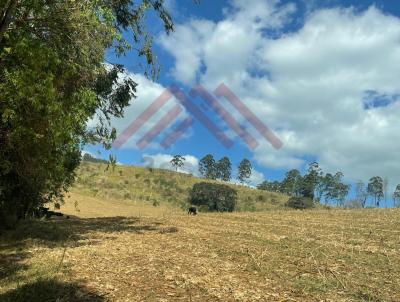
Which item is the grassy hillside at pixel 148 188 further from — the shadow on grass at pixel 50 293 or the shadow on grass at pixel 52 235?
the shadow on grass at pixel 50 293

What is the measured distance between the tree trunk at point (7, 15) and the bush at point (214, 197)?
49105mm

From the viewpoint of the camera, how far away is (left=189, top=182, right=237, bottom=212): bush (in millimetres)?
59062

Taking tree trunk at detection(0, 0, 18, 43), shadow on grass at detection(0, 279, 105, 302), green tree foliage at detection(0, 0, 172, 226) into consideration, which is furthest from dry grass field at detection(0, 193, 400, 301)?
tree trunk at detection(0, 0, 18, 43)

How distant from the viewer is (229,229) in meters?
20.2

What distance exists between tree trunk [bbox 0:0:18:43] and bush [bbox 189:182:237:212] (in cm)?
4911

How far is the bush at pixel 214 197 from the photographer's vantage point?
59.1 meters

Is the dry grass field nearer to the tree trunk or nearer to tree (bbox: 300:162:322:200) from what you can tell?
the tree trunk

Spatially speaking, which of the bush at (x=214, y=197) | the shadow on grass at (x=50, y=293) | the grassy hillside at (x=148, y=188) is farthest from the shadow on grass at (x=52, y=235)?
the grassy hillside at (x=148, y=188)

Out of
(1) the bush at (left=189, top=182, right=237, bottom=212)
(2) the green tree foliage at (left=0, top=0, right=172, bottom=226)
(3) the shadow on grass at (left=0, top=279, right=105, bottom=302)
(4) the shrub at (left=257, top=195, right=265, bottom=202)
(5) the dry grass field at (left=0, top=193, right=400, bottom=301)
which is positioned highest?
(4) the shrub at (left=257, top=195, right=265, bottom=202)

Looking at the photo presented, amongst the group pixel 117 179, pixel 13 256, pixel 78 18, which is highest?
pixel 117 179

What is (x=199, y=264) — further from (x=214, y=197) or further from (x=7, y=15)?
(x=214, y=197)

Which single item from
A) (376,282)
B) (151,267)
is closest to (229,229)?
(151,267)

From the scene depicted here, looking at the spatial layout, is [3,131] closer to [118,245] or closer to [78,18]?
[78,18]

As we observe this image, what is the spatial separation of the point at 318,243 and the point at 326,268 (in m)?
4.02
